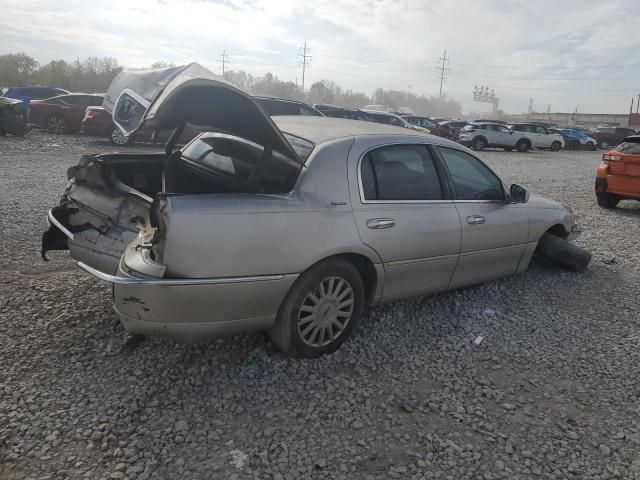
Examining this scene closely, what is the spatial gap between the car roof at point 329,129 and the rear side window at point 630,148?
648 centimetres

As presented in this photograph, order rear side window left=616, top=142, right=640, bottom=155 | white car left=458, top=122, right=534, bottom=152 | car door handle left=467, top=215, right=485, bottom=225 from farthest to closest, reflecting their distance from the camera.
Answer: white car left=458, top=122, right=534, bottom=152 < rear side window left=616, top=142, right=640, bottom=155 < car door handle left=467, top=215, right=485, bottom=225

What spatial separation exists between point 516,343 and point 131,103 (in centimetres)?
335

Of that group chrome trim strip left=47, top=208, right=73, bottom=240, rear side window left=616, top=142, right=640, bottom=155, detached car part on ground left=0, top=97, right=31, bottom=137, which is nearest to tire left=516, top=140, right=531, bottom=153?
rear side window left=616, top=142, right=640, bottom=155

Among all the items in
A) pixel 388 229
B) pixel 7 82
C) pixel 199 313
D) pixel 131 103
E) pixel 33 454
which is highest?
pixel 7 82

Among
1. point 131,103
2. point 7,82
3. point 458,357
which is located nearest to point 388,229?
point 458,357

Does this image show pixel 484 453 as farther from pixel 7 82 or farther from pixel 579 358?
pixel 7 82

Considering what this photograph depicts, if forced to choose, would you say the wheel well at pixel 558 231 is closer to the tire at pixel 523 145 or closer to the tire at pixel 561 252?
the tire at pixel 561 252

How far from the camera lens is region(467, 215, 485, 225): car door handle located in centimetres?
426

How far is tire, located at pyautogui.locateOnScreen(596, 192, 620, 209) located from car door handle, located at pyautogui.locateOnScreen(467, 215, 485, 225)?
6963 mm

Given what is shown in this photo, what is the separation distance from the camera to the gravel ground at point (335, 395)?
2.57m

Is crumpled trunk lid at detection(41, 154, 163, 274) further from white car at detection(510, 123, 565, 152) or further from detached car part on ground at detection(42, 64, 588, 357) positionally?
white car at detection(510, 123, 565, 152)

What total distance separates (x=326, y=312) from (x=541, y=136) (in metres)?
29.8

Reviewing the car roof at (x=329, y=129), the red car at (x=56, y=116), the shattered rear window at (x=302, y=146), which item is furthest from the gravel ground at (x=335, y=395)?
the red car at (x=56, y=116)

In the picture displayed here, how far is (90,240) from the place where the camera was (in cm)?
372
